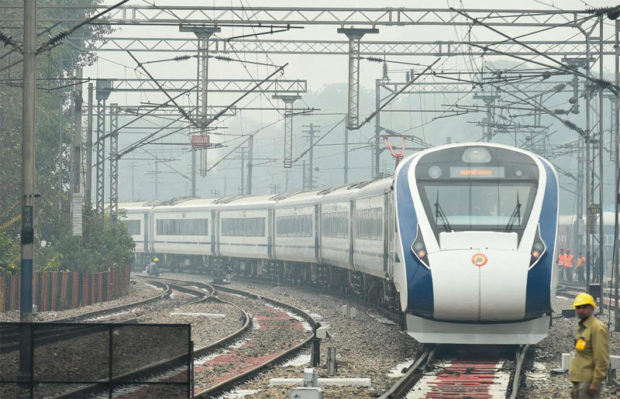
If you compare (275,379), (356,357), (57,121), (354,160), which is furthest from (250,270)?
(354,160)

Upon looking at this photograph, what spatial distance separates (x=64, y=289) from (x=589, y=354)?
2470 cm

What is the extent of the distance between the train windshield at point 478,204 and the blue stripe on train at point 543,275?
0.97 feet

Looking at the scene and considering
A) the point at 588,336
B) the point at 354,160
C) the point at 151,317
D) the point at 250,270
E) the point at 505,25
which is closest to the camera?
the point at 588,336

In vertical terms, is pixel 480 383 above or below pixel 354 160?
below

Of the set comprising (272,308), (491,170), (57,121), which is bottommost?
(272,308)

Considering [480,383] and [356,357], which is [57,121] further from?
[480,383]

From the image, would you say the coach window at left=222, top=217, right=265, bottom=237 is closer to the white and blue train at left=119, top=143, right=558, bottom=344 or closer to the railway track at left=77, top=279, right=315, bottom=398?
the railway track at left=77, top=279, right=315, bottom=398

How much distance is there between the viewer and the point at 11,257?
31000 mm

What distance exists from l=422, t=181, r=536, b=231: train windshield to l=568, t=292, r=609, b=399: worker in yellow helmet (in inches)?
308

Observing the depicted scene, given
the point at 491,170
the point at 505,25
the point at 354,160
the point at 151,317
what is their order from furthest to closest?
the point at 354,160
the point at 505,25
the point at 151,317
the point at 491,170

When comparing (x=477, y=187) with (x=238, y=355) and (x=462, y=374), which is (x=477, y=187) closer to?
(x=462, y=374)

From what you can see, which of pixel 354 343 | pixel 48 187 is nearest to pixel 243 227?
pixel 48 187

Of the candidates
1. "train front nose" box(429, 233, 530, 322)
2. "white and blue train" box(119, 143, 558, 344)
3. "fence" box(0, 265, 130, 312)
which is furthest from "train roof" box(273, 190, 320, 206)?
"train front nose" box(429, 233, 530, 322)

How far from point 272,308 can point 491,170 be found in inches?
567
